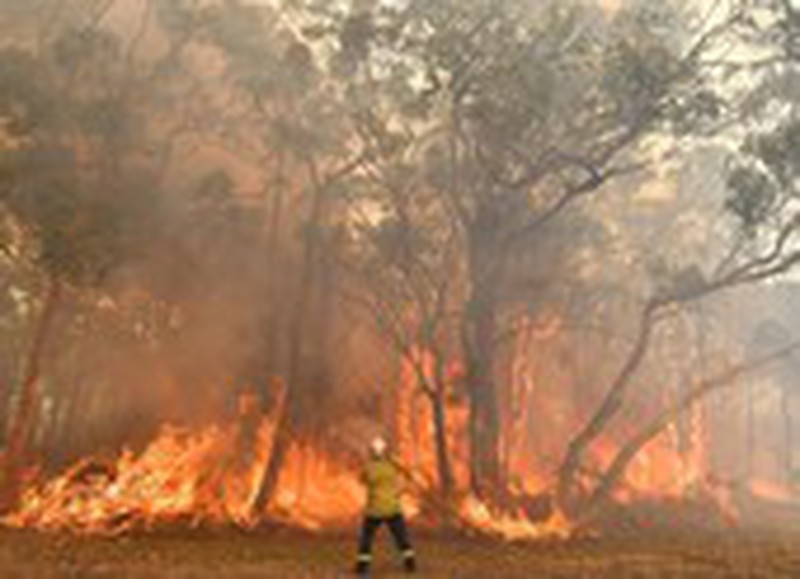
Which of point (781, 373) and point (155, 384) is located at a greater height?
point (781, 373)

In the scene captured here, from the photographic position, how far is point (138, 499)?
68.7ft

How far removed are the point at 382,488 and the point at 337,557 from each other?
379 cm

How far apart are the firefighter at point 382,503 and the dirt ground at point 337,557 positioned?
448 mm

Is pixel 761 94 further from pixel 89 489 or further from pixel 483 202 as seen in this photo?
pixel 89 489

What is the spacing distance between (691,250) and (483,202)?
19026 millimetres

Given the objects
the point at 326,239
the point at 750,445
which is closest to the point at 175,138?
the point at 326,239

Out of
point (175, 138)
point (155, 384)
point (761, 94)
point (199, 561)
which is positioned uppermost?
point (175, 138)

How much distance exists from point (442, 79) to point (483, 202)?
11.8 feet

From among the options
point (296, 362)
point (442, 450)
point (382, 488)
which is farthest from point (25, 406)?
point (382, 488)

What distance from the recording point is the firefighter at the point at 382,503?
44.4ft

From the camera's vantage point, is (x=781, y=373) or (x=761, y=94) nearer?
(x=761, y=94)

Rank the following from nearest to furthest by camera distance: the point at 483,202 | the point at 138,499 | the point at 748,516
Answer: the point at 138,499 → the point at 483,202 → the point at 748,516

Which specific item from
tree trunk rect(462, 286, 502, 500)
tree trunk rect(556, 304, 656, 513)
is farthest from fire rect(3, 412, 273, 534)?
tree trunk rect(556, 304, 656, 513)

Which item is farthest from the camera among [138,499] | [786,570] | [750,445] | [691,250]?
[750,445]
